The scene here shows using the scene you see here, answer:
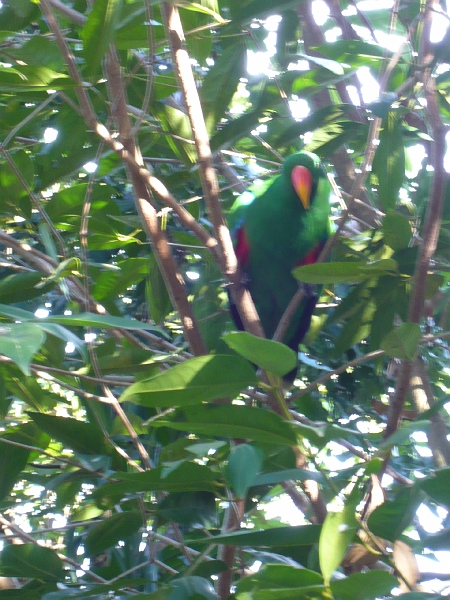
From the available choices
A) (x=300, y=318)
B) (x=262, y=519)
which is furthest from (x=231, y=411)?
(x=262, y=519)

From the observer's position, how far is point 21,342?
64 centimetres

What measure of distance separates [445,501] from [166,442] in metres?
0.84

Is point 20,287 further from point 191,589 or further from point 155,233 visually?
point 191,589

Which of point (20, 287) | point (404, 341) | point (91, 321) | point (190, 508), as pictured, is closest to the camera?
point (91, 321)

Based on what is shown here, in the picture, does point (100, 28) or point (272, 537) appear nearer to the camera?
point (272, 537)

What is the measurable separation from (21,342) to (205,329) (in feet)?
3.44

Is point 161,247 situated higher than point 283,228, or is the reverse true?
point 161,247

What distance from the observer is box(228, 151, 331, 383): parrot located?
2.06 metres

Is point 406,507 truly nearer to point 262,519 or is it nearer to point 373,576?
point 373,576

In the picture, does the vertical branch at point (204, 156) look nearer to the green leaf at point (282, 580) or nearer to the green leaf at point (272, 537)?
the green leaf at point (272, 537)

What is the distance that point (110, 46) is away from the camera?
120cm

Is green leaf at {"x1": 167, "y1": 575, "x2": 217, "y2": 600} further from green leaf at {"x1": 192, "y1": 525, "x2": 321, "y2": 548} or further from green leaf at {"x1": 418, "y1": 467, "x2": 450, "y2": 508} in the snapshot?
green leaf at {"x1": 418, "y1": 467, "x2": 450, "y2": 508}

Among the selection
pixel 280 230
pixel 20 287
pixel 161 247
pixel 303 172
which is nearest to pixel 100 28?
pixel 161 247

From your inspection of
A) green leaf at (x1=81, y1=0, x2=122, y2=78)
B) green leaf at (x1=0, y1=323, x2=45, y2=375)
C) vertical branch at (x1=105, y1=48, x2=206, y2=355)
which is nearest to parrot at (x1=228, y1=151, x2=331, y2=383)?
vertical branch at (x1=105, y1=48, x2=206, y2=355)
